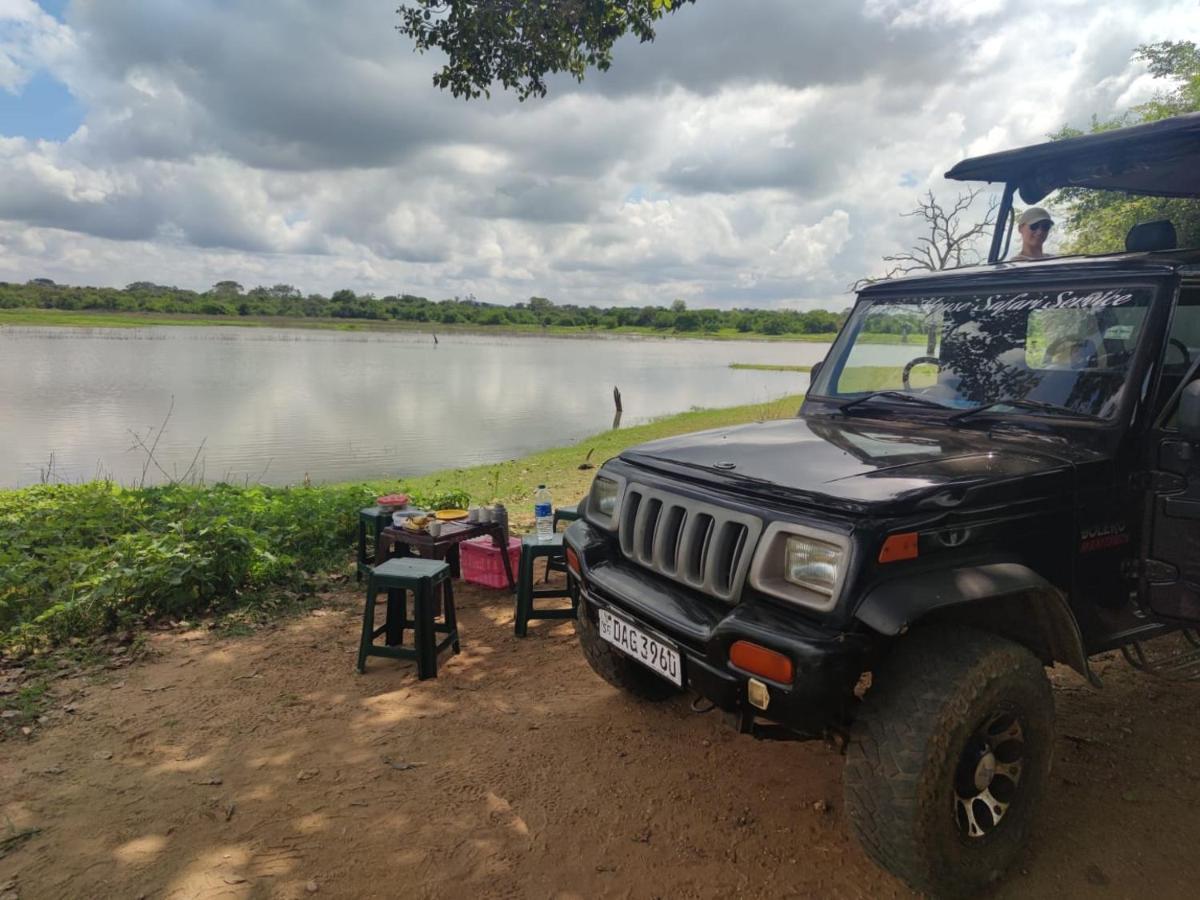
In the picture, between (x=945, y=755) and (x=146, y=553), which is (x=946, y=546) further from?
(x=146, y=553)

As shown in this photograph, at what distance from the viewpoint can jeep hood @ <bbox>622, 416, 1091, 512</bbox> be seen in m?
2.46

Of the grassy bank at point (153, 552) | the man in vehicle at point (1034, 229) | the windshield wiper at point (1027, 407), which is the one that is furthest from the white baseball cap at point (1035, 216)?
the grassy bank at point (153, 552)

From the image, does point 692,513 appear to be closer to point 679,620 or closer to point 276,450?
point 679,620

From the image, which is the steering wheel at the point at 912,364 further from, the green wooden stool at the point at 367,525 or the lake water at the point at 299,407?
the lake water at the point at 299,407

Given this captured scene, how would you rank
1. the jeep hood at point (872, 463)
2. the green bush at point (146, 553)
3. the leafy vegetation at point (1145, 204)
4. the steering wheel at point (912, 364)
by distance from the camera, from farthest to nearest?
1. the leafy vegetation at point (1145, 204)
2. the green bush at point (146, 553)
3. the steering wheel at point (912, 364)
4. the jeep hood at point (872, 463)

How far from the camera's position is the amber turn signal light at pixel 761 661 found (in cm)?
227

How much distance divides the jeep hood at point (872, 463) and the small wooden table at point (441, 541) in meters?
2.43

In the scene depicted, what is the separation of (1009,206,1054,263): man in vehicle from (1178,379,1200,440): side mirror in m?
3.19

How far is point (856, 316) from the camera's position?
169 inches

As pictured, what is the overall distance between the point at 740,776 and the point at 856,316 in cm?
267

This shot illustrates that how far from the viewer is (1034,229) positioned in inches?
214

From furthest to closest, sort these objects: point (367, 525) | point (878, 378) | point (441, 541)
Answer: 1. point (367, 525)
2. point (441, 541)
3. point (878, 378)

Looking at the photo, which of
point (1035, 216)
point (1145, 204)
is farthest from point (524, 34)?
point (1145, 204)

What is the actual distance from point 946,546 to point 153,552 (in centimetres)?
542
